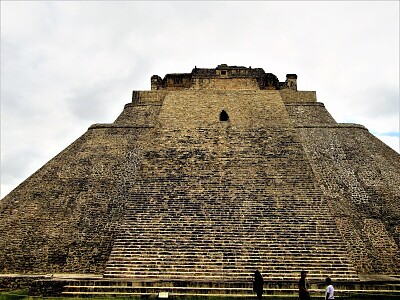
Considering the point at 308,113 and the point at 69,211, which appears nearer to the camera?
the point at 69,211

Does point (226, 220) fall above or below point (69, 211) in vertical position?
below

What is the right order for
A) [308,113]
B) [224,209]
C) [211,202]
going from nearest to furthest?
[224,209], [211,202], [308,113]

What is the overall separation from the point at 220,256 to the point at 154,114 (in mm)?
Result: 7497

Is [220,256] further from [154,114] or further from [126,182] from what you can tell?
[154,114]

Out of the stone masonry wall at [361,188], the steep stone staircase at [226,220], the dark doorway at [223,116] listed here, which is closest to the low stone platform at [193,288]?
the steep stone staircase at [226,220]

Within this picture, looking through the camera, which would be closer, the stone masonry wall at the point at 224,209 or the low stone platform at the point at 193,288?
the low stone platform at the point at 193,288

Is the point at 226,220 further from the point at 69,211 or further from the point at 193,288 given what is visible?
the point at 69,211

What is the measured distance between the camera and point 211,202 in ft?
29.3

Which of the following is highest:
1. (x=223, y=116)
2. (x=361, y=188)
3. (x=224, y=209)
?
(x=223, y=116)

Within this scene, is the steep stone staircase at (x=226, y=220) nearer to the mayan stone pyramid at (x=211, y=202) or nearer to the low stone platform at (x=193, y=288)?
the mayan stone pyramid at (x=211, y=202)

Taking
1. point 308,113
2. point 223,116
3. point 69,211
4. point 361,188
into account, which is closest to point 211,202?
point 69,211

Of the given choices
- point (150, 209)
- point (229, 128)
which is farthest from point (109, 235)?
point (229, 128)

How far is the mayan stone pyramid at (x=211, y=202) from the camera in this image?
25.2ft

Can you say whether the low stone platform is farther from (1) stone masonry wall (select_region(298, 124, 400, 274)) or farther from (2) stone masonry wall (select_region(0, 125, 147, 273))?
(1) stone masonry wall (select_region(298, 124, 400, 274))
